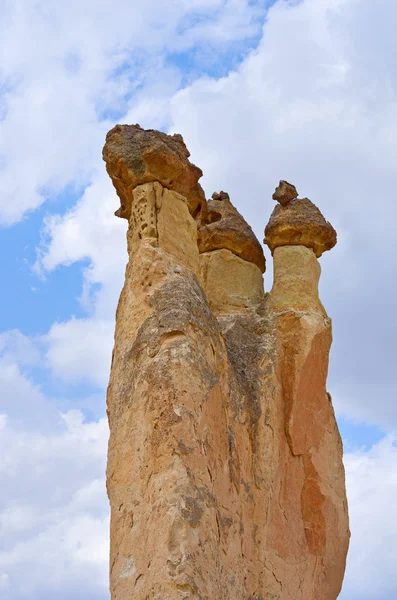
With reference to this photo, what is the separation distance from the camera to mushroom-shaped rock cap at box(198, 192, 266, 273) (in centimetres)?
1027

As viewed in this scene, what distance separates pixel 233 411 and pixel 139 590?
81.3 inches

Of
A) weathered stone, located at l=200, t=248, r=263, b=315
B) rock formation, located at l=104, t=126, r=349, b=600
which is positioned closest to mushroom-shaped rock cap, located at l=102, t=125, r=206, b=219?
rock formation, located at l=104, t=126, r=349, b=600

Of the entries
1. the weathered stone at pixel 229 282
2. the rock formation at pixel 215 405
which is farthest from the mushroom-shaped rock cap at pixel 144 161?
the weathered stone at pixel 229 282

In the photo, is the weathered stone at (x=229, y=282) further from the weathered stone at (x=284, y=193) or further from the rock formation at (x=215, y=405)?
the weathered stone at (x=284, y=193)

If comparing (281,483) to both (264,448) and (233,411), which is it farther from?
(233,411)

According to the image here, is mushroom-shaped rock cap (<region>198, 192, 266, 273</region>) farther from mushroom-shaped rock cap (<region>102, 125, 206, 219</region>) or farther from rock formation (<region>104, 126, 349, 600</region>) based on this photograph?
mushroom-shaped rock cap (<region>102, 125, 206, 219</region>)

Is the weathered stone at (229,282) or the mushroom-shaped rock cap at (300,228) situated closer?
the weathered stone at (229,282)

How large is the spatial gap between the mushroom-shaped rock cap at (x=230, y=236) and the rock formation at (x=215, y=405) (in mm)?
14

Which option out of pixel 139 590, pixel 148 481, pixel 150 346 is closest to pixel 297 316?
pixel 150 346

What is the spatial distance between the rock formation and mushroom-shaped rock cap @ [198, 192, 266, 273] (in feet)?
0.05

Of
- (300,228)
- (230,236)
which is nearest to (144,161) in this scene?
(230,236)

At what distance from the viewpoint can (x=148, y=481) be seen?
670 centimetres

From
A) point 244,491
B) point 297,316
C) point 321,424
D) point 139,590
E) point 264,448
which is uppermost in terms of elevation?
point 297,316

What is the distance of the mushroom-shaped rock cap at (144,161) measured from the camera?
844cm
